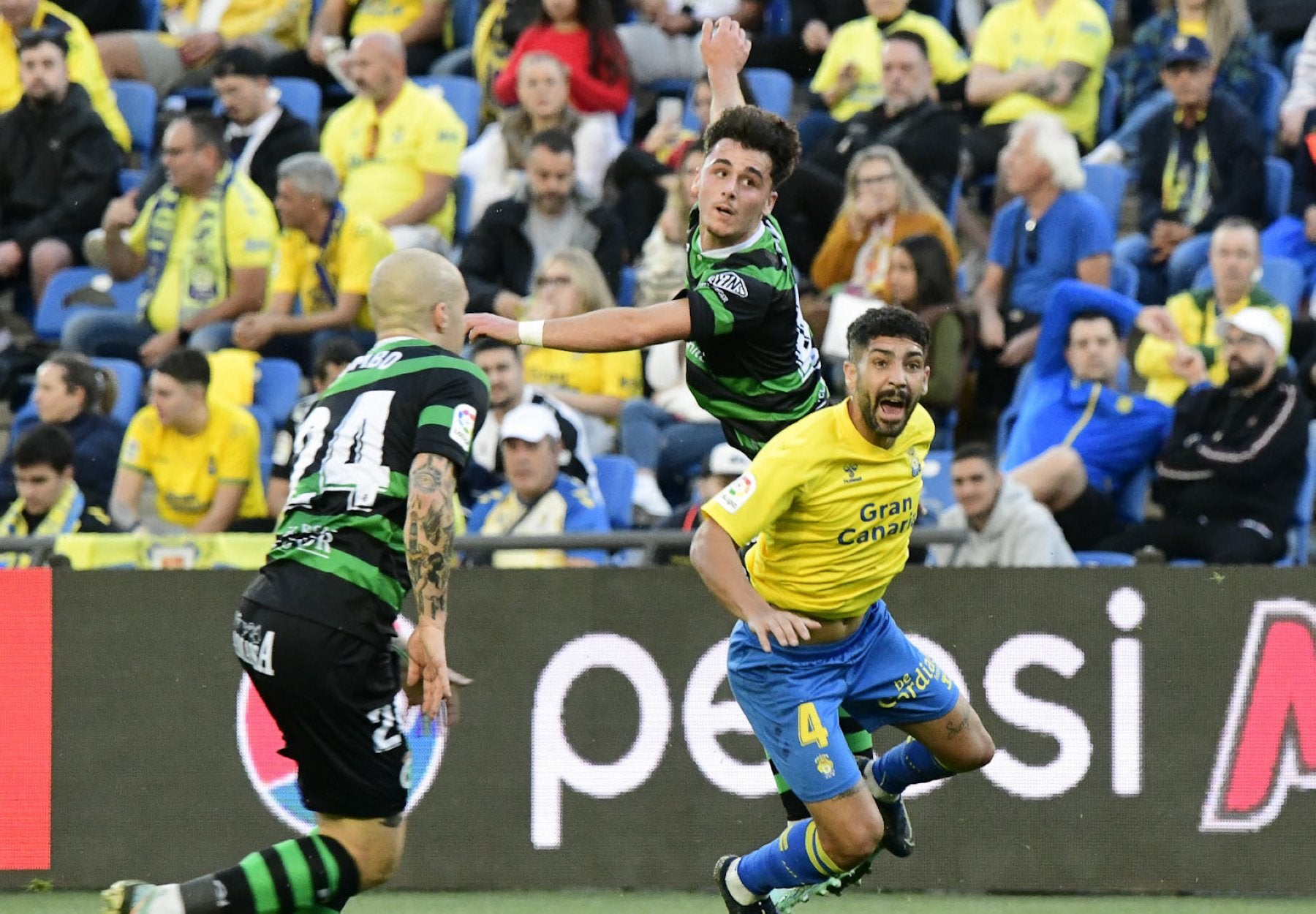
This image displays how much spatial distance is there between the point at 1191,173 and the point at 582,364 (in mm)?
3445

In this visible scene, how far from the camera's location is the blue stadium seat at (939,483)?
9516 millimetres

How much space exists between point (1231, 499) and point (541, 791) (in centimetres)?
341

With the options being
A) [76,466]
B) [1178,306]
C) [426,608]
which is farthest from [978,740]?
[76,466]

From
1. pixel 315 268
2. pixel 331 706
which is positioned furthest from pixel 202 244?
pixel 331 706

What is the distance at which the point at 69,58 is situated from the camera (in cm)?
1203

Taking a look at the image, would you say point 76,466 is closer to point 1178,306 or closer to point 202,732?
point 202,732

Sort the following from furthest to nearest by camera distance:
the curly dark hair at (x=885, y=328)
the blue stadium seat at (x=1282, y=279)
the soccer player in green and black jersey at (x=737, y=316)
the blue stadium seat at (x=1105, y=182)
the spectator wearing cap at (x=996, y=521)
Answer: the blue stadium seat at (x=1105, y=182), the blue stadium seat at (x=1282, y=279), the spectator wearing cap at (x=996, y=521), the curly dark hair at (x=885, y=328), the soccer player in green and black jersey at (x=737, y=316)

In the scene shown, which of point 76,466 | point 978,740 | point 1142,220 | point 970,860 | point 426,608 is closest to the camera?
point 426,608

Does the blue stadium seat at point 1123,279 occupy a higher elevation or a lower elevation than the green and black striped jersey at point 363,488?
higher

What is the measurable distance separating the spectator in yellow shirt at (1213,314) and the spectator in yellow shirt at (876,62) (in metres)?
2.14

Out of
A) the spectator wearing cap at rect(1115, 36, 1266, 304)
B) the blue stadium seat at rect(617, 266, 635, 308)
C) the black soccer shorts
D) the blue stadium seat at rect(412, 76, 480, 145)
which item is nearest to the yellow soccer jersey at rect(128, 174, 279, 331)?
the blue stadium seat at rect(412, 76, 480, 145)

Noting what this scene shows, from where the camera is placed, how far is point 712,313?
19.9ft

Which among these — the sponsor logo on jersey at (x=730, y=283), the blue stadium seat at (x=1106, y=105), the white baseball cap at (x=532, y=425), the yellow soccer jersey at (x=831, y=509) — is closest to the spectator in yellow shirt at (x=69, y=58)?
the white baseball cap at (x=532, y=425)

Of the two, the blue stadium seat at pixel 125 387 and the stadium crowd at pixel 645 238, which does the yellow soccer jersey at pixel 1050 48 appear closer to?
the stadium crowd at pixel 645 238
